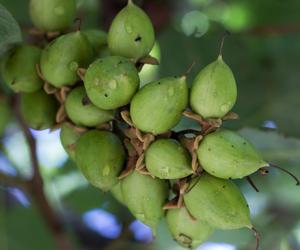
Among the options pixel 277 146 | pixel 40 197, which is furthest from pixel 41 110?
pixel 277 146

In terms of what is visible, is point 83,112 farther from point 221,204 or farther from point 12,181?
point 12,181

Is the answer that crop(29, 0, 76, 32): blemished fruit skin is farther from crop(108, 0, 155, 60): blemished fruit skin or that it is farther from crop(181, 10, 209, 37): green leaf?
crop(181, 10, 209, 37): green leaf

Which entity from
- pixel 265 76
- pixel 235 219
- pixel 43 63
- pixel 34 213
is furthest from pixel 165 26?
pixel 235 219

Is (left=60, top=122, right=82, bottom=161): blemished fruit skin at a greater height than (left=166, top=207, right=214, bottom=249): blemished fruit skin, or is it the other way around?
(left=60, top=122, right=82, bottom=161): blemished fruit skin

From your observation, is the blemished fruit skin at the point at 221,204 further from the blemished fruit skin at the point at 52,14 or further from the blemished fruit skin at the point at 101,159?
the blemished fruit skin at the point at 52,14

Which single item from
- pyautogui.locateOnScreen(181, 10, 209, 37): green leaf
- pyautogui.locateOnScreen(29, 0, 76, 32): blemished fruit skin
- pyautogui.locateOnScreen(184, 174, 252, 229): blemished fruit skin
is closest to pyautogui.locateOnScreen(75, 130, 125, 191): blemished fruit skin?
pyautogui.locateOnScreen(184, 174, 252, 229): blemished fruit skin
